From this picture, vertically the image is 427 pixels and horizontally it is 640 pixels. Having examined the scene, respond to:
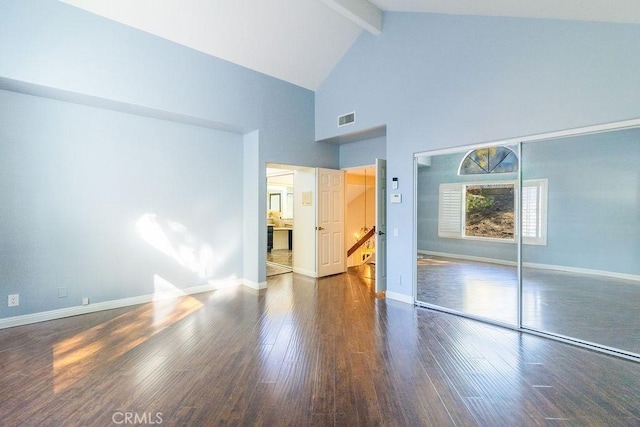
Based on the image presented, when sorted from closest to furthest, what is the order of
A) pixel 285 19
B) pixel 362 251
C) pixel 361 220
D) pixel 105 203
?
1. pixel 105 203
2. pixel 285 19
3. pixel 362 251
4. pixel 361 220

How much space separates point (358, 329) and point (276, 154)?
342cm

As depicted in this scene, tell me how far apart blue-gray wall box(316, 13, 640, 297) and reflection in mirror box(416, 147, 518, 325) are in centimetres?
36

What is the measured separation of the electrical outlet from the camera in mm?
3559

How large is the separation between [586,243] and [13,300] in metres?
7.30

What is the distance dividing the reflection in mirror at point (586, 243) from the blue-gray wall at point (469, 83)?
1.53 ft

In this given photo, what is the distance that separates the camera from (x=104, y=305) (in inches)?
165

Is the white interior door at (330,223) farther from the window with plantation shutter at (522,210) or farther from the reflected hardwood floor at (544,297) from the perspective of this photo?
the window with plantation shutter at (522,210)

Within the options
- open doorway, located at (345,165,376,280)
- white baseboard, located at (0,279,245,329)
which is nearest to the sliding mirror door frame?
open doorway, located at (345,165,376,280)

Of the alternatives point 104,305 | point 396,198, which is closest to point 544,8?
point 396,198

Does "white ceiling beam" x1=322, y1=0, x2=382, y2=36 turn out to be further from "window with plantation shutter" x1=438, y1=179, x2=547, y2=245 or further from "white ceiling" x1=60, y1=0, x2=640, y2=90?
"window with plantation shutter" x1=438, y1=179, x2=547, y2=245

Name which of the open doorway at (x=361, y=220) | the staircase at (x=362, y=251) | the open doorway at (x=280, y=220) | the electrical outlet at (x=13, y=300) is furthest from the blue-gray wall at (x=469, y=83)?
the electrical outlet at (x=13, y=300)

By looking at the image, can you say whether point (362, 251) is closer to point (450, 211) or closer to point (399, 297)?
point (399, 297)

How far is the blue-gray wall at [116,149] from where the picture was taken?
11.5 ft

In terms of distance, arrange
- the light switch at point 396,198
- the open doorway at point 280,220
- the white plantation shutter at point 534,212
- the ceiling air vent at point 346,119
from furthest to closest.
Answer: the open doorway at point 280,220, the ceiling air vent at point 346,119, the light switch at point 396,198, the white plantation shutter at point 534,212
